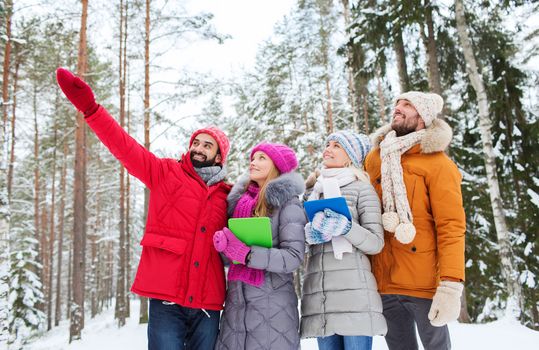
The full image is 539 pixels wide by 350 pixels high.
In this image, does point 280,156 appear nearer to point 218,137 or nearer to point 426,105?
point 218,137

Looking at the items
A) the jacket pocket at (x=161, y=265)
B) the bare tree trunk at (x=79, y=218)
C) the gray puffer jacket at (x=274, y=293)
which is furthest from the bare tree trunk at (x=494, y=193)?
the bare tree trunk at (x=79, y=218)

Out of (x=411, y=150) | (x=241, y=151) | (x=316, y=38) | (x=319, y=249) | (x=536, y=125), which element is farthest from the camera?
(x=241, y=151)

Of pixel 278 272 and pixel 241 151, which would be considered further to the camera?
pixel 241 151

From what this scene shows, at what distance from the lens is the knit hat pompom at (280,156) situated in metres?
3.08

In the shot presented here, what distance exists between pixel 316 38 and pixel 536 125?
1001cm

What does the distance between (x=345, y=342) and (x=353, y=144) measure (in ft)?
4.91

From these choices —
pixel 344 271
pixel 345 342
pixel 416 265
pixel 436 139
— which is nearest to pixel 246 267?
pixel 344 271

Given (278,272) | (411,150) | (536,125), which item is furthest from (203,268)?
(536,125)

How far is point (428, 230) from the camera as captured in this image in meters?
2.89

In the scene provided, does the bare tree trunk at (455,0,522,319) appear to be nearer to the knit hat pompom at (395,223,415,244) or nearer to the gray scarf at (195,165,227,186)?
the knit hat pompom at (395,223,415,244)

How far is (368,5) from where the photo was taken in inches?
412

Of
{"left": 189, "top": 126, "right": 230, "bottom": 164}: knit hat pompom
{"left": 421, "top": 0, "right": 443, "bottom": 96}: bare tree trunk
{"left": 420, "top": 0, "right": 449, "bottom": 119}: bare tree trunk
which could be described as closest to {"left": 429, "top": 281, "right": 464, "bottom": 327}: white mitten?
{"left": 189, "top": 126, "right": 230, "bottom": 164}: knit hat pompom

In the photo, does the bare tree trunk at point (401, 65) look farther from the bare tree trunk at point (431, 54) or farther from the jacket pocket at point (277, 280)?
the jacket pocket at point (277, 280)

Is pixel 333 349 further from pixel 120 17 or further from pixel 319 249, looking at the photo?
pixel 120 17
